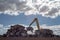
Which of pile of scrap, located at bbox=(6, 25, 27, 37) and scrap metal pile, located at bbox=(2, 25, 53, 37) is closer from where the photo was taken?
scrap metal pile, located at bbox=(2, 25, 53, 37)

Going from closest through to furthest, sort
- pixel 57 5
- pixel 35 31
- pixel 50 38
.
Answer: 1. pixel 57 5
2. pixel 50 38
3. pixel 35 31

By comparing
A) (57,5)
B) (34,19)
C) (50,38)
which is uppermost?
(57,5)

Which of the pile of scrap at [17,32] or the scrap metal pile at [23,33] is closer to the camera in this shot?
the scrap metal pile at [23,33]

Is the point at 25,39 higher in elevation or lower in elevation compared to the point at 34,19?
lower

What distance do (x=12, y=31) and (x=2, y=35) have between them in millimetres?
1460

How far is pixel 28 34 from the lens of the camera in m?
11.2

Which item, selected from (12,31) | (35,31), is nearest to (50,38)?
(35,31)

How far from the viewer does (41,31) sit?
1165 cm

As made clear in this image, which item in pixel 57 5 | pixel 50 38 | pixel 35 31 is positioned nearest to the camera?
pixel 57 5

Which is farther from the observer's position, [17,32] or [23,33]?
[17,32]

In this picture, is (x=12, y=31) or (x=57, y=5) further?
(x=12, y=31)

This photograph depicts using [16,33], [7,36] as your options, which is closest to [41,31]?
[16,33]

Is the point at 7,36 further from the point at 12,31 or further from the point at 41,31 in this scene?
the point at 41,31

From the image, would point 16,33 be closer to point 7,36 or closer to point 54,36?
point 7,36
